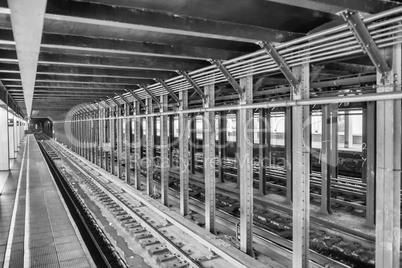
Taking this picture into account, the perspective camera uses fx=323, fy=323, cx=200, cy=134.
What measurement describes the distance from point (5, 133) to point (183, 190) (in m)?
11.5

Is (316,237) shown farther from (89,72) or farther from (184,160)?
(89,72)

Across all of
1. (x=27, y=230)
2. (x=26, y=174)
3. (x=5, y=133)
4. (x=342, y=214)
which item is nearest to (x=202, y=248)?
(x=27, y=230)

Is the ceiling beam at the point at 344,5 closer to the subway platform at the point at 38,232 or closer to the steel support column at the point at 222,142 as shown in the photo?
the subway platform at the point at 38,232

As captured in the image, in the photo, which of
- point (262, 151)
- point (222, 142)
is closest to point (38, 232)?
A: point (262, 151)

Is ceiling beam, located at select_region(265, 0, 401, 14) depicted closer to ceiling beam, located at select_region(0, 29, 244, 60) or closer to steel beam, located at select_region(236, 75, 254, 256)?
ceiling beam, located at select_region(0, 29, 244, 60)

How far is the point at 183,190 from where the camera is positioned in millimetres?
8258

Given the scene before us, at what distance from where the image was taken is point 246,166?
582 centimetres

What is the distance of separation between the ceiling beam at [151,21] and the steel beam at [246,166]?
1.47 metres

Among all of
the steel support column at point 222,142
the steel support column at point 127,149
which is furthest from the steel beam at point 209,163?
the steel support column at point 222,142

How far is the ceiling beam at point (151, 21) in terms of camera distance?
339cm

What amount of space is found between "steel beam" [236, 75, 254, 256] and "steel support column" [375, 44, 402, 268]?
243cm

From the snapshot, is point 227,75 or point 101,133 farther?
point 101,133

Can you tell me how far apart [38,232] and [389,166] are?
640 cm

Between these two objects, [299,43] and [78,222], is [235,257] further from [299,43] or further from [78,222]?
[78,222]
